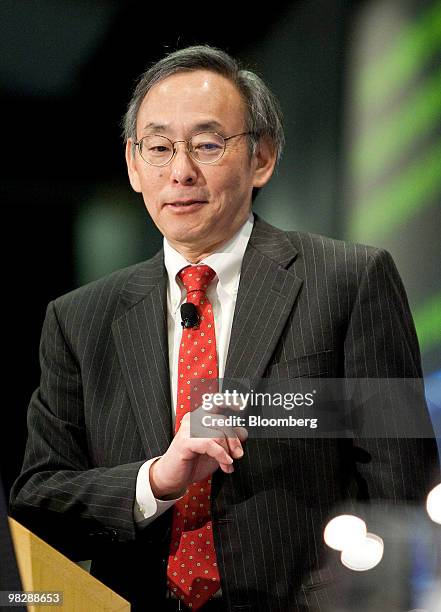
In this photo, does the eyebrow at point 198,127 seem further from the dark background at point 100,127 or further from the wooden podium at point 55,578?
the wooden podium at point 55,578

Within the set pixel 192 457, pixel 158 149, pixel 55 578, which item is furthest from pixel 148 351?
pixel 55 578

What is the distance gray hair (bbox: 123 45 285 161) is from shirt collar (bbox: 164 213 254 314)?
0.53ft

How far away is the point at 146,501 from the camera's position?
4.75 ft

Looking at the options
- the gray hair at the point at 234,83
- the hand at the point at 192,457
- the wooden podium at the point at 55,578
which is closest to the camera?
the wooden podium at the point at 55,578

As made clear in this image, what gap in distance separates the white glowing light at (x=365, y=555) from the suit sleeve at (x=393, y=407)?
72 mm

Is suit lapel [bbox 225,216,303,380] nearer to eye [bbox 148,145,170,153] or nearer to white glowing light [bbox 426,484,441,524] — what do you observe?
eye [bbox 148,145,170,153]

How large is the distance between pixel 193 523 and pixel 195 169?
1.95 feet

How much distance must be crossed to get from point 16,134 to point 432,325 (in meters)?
0.85

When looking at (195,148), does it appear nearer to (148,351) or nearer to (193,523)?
(148,351)

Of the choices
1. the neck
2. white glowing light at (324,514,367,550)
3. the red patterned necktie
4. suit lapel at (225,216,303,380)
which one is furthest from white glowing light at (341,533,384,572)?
the neck

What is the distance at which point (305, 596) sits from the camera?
1.44m

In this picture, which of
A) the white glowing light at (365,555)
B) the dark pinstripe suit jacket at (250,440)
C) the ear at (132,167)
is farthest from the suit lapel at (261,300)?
the white glowing light at (365,555)

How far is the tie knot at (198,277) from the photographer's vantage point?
1522 mm

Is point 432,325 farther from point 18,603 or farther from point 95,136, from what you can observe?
point 18,603
